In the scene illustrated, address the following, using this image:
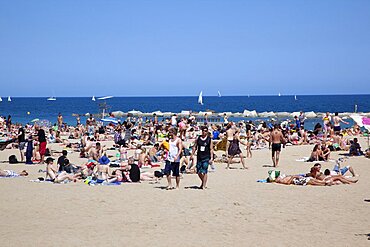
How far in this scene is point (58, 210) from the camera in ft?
29.2

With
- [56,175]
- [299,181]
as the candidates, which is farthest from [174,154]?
[56,175]

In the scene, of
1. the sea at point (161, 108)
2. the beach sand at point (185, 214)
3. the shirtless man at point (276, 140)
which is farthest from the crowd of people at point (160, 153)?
the sea at point (161, 108)

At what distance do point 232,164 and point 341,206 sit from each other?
21.5 feet

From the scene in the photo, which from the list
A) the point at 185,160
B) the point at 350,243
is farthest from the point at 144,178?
the point at 350,243

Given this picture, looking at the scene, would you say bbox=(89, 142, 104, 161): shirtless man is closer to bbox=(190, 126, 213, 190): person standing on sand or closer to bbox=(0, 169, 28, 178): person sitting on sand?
bbox=(0, 169, 28, 178): person sitting on sand

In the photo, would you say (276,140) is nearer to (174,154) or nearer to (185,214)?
(174,154)

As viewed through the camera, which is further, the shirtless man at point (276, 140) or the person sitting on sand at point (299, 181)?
the shirtless man at point (276, 140)

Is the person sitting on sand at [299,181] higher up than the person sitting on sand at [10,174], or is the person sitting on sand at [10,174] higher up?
the person sitting on sand at [299,181]

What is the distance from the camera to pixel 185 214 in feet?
28.0

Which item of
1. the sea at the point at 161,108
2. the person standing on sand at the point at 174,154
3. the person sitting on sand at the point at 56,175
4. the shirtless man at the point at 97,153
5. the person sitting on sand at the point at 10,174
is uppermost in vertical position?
the person standing on sand at the point at 174,154

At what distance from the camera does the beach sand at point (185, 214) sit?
701 centimetres

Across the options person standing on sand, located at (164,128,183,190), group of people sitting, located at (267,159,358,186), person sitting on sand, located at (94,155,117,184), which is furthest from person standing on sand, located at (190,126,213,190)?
person sitting on sand, located at (94,155,117,184)

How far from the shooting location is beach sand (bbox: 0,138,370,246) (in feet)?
23.0

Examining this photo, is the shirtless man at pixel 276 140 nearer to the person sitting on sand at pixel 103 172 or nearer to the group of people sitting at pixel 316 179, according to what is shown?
the group of people sitting at pixel 316 179
